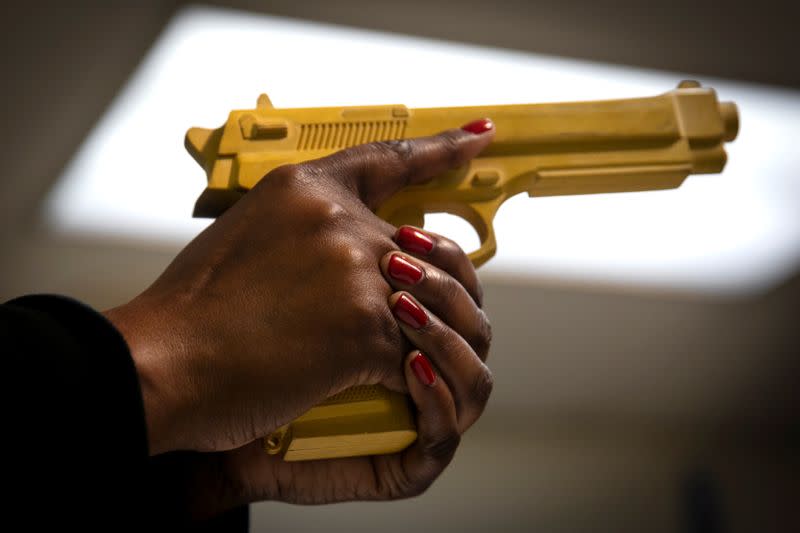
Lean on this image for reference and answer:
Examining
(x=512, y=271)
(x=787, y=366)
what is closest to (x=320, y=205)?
(x=512, y=271)

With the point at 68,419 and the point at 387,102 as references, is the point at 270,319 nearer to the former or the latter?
the point at 68,419

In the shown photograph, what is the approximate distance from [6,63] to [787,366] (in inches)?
78.8

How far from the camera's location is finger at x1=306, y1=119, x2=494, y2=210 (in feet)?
2.07

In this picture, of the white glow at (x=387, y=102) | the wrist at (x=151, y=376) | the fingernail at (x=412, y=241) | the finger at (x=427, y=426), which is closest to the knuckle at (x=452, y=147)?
the fingernail at (x=412, y=241)

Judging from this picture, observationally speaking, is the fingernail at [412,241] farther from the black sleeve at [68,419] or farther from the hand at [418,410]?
the black sleeve at [68,419]

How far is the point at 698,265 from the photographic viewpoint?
1.55 m

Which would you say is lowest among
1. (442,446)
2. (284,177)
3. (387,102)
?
(442,446)

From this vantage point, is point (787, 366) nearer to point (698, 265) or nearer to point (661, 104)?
point (698, 265)

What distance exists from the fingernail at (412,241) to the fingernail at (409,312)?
0.17 ft

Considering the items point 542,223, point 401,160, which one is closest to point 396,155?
point 401,160

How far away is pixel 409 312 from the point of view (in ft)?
1.91

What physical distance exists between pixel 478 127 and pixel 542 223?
626mm

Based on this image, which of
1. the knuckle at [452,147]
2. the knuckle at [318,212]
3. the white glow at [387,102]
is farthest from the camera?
the white glow at [387,102]

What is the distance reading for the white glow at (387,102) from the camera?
3.71ft
